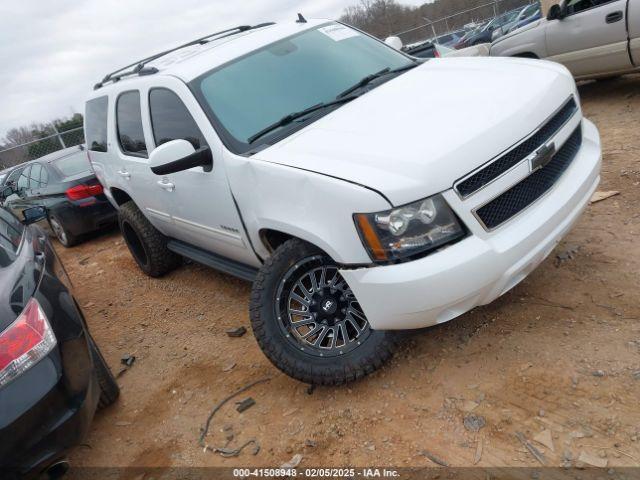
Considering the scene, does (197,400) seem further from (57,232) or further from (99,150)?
(57,232)

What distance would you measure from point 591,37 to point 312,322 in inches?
219

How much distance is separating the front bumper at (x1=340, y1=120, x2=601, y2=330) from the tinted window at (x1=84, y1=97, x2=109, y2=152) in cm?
345

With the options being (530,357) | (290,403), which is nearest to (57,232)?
(290,403)

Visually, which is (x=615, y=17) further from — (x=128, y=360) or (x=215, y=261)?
(x=128, y=360)

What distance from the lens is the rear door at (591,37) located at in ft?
18.9

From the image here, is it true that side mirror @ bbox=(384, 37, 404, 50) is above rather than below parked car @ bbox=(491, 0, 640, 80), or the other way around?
above

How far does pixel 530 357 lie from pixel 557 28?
556 centimetres

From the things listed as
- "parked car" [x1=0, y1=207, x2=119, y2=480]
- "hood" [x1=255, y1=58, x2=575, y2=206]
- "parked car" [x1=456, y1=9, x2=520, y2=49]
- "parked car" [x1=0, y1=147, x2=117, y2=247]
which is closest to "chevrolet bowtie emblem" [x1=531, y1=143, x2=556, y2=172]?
"hood" [x1=255, y1=58, x2=575, y2=206]

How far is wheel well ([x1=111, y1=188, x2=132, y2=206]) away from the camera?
16.6 ft

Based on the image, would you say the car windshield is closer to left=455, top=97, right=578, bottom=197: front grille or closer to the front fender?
the front fender

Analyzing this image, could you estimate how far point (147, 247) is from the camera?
15.9 feet

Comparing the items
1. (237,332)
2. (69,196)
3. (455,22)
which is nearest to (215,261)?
(237,332)

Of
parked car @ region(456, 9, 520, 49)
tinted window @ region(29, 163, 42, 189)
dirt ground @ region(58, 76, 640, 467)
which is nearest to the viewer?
dirt ground @ region(58, 76, 640, 467)

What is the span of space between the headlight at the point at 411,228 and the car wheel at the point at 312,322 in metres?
0.42
